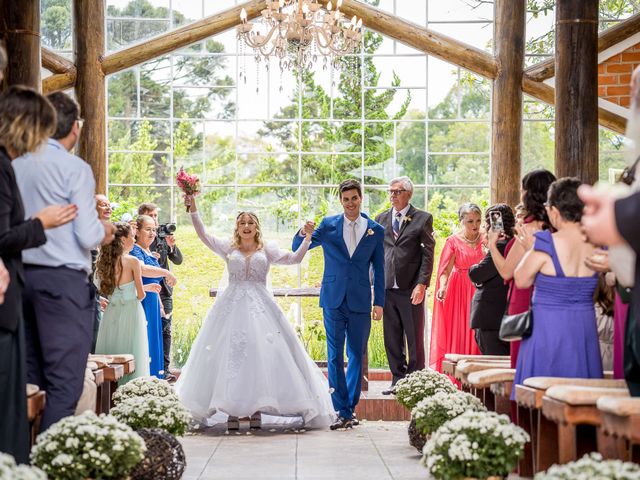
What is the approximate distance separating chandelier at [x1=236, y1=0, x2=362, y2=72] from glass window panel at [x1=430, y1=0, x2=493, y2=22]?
6.57 ft

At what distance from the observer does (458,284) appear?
28.6ft

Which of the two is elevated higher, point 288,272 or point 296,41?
point 296,41

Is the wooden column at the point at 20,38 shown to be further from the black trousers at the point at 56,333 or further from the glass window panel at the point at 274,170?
the glass window panel at the point at 274,170

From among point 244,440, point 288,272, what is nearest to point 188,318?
point 288,272

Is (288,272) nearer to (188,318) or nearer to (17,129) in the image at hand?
(188,318)

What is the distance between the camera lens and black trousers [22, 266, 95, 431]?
14.6 feet

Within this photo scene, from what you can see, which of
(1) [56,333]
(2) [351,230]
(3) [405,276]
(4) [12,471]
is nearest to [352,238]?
(2) [351,230]

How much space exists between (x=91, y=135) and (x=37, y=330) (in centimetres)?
651

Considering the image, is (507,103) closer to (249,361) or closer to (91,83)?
(91,83)

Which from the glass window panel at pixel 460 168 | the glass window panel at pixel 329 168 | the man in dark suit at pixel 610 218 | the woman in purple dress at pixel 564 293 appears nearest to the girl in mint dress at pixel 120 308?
the woman in purple dress at pixel 564 293

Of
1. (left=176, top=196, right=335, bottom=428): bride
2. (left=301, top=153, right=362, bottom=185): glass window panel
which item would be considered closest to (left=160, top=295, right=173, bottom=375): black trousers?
(left=176, top=196, right=335, bottom=428): bride

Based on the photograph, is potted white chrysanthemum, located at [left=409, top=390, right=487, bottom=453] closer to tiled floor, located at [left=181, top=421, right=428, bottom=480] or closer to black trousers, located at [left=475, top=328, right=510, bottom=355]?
tiled floor, located at [left=181, top=421, right=428, bottom=480]

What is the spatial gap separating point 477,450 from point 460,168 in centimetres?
698

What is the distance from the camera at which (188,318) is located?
37.4 ft
